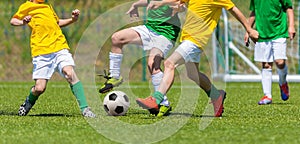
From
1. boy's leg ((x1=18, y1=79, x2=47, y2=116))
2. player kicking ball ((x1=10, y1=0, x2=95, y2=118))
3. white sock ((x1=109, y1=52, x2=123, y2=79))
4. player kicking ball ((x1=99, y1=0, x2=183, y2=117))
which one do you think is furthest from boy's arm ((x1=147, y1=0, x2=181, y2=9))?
boy's leg ((x1=18, y1=79, x2=47, y2=116))

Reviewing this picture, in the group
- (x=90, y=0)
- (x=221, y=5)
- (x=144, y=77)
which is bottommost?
(x=144, y=77)

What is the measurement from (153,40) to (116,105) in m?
0.99

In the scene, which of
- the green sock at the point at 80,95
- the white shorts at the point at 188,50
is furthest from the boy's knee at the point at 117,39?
the white shorts at the point at 188,50

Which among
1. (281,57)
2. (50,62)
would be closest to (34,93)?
(50,62)

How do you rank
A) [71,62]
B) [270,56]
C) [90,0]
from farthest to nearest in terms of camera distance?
[90,0], [270,56], [71,62]

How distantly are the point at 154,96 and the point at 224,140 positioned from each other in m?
1.75

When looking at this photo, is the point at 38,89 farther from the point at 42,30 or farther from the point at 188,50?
the point at 188,50

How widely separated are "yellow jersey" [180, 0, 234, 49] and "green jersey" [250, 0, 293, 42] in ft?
8.73

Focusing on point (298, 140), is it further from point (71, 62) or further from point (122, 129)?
point (71, 62)

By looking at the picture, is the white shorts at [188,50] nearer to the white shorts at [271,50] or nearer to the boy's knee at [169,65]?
the boy's knee at [169,65]

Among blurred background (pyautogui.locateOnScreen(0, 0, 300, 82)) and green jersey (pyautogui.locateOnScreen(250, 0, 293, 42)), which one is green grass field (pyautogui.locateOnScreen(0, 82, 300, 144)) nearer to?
green jersey (pyautogui.locateOnScreen(250, 0, 293, 42))

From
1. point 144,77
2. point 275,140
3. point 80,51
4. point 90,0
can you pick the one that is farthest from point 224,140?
point 90,0

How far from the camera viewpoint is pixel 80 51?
19.9 meters

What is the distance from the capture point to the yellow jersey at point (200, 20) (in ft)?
26.8
